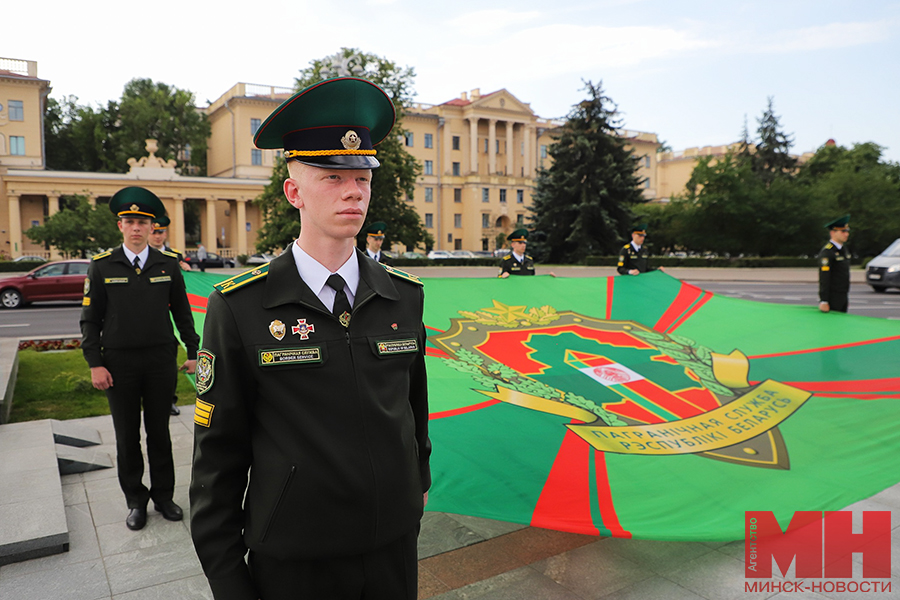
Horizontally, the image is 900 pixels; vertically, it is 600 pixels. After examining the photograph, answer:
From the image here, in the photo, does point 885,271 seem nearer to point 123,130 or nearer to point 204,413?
point 204,413

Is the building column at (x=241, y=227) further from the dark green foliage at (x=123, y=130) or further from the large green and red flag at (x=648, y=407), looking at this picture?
the large green and red flag at (x=648, y=407)

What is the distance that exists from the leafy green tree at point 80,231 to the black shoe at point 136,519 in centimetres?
3003

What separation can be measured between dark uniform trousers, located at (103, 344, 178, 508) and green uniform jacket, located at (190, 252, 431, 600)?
115 inches

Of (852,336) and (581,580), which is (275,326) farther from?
(852,336)

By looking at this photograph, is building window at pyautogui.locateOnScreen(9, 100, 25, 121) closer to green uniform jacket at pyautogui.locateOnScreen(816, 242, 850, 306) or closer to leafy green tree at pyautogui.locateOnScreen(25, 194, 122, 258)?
leafy green tree at pyautogui.locateOnScreen(25, 194, 122, 258)

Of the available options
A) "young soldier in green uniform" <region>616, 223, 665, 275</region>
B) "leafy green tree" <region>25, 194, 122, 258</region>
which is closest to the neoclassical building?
"leafy green tree" <region>25, 194, 122, 258</region>

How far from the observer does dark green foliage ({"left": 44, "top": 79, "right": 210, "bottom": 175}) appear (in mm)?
60156

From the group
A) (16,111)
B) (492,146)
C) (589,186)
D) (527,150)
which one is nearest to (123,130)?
(16,111)

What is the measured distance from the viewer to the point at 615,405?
4719 millimetres

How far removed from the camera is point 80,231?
31266mm

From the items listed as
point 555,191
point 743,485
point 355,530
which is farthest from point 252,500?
point 555,191

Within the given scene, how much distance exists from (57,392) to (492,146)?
66.1 meters

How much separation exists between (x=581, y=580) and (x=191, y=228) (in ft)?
210

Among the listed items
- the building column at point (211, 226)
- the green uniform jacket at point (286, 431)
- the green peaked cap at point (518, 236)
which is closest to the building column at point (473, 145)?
the building column at point (211, 226)
